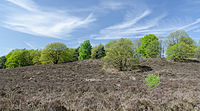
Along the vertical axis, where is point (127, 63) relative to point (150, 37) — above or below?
below

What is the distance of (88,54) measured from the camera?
53219 millimetres

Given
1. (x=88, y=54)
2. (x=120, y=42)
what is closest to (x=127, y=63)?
(x=120, y=42)

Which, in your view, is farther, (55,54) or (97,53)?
(97,53)

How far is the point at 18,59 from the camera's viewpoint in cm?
3928

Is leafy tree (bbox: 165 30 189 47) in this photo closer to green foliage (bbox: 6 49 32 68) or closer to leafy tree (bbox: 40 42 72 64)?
leafy tree (bbox: 40 42 72 64)

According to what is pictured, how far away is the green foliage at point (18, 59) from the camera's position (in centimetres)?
3847

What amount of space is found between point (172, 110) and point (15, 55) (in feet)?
163

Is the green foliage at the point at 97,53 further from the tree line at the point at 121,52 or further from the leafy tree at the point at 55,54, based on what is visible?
the leafy tree at the point at 55,54

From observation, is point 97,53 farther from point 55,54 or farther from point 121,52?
point 121,52

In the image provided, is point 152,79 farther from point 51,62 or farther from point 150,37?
point 150,37

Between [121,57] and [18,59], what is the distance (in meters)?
40.8

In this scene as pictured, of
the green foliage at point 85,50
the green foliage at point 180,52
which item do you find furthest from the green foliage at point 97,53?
the green foliage at point 180,52

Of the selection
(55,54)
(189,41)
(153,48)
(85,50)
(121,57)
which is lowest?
(121,57)

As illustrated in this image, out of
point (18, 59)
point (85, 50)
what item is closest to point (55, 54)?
point (18, 59)
